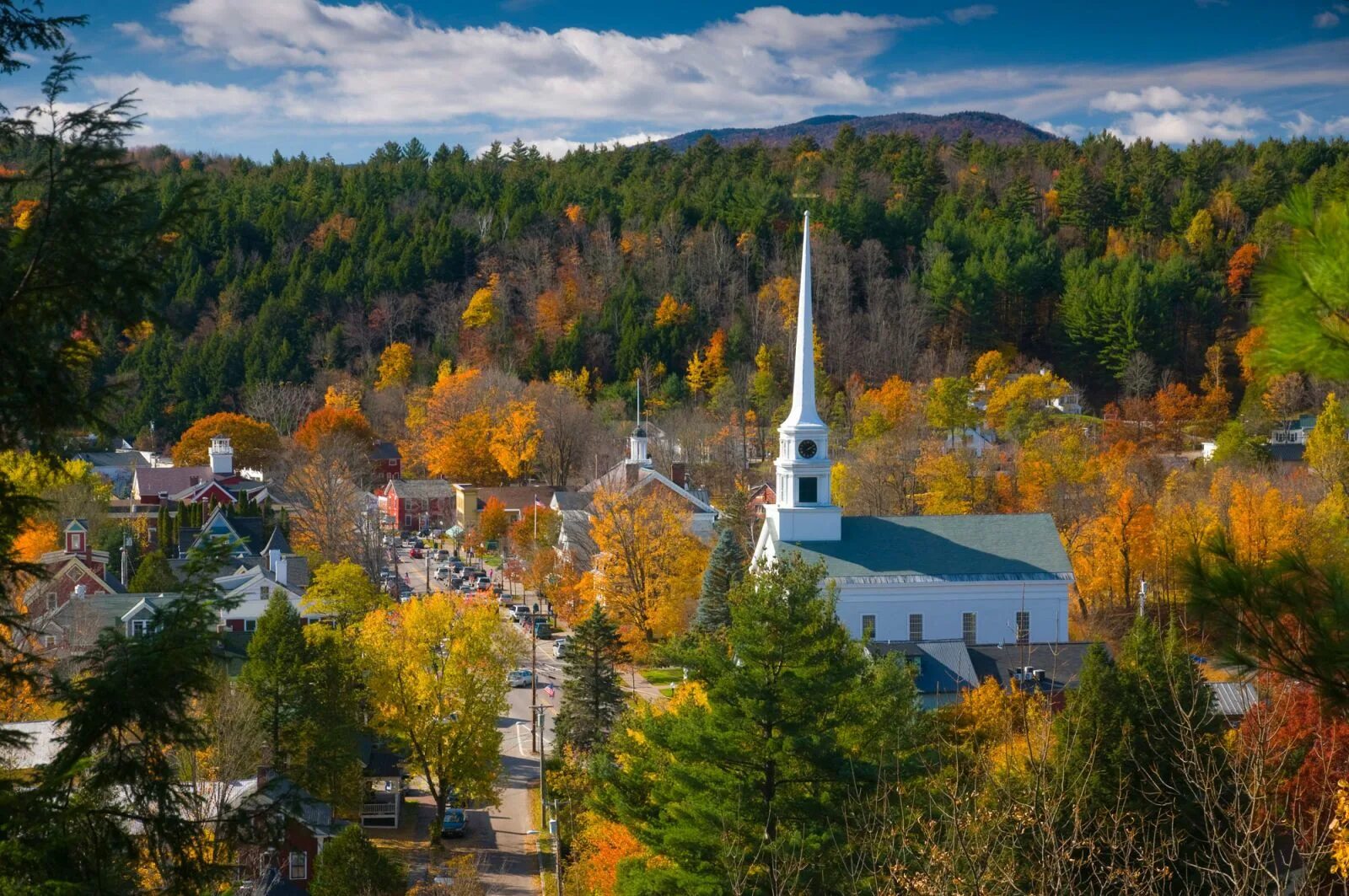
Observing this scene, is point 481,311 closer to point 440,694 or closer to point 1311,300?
point 440,694

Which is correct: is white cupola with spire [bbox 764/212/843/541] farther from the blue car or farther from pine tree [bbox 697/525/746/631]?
the blue car

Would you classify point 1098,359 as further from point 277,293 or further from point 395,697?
point 395,697

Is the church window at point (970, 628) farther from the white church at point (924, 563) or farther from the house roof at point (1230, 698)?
the house roof at point (1230, 698)

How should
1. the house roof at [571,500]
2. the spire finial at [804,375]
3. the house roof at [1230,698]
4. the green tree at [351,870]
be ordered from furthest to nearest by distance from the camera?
1. the house roof at [571,500]
2. the spire finial at [804,375]
3. the house roof at [1230,698]
4. the green tree at [351,870]

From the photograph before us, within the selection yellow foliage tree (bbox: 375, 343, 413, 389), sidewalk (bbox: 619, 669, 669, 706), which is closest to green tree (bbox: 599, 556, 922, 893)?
sidewalk (bbox: 619, 669, 669, 706)

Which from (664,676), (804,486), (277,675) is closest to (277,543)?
(664,676)

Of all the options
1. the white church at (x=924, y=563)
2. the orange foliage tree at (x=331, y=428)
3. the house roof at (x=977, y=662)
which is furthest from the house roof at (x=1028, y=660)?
the orange foliage tree at (x=331, y=428)

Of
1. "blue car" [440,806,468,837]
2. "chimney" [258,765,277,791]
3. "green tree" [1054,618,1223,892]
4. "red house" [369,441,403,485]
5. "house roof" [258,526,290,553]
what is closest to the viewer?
"green tree" [1054,618,1223,892]
